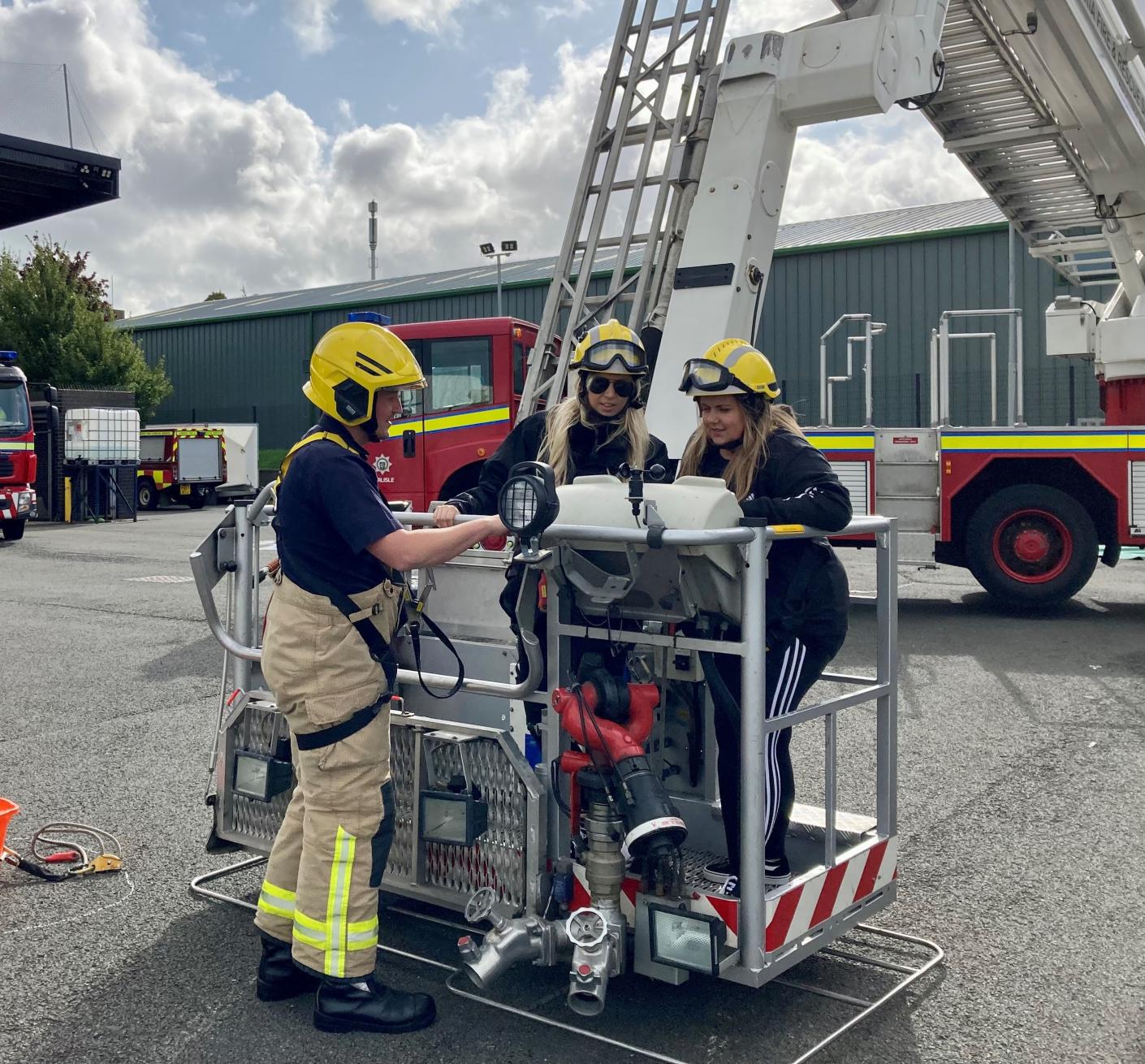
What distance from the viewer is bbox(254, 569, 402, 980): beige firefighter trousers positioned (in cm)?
321

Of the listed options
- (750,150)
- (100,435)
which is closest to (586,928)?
(750,150)

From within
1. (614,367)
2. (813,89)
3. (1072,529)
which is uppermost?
(813,89)

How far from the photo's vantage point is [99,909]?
13.1 feet

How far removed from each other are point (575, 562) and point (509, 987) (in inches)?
49.4

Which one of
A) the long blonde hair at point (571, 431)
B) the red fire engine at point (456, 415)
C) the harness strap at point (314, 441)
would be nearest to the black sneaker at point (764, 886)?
the long blonde hair at point (571, 431)

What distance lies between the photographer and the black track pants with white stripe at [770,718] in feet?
10.9

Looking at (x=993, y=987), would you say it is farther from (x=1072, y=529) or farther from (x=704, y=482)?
(x=1072, y=529)

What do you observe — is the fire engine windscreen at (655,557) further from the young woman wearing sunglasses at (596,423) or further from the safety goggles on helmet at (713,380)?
the young woman wearing sunglasses at (596,423)

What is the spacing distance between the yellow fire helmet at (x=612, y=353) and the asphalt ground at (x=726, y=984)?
6.28 feet

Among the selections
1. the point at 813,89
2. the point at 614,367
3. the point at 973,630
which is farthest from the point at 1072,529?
the point at 614,367

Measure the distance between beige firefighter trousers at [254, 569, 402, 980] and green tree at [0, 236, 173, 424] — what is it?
33.9 m

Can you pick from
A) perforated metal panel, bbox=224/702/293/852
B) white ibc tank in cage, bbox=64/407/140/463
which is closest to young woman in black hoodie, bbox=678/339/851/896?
perforated metal panel, bbox=224/702/293/852

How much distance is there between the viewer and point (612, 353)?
394 centimetres

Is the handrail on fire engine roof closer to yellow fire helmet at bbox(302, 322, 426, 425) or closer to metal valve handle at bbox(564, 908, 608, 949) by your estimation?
yellow fire helmet at bbox(302, 322, 426, 425)
